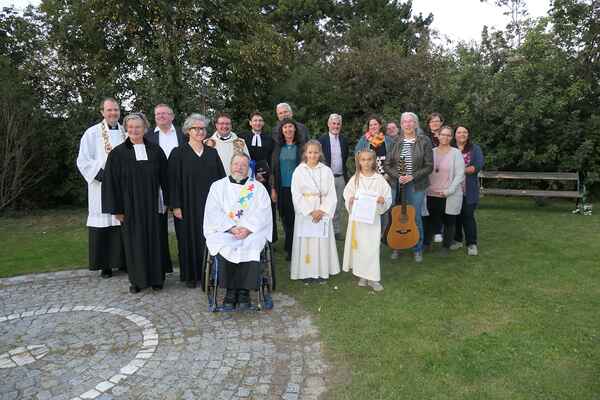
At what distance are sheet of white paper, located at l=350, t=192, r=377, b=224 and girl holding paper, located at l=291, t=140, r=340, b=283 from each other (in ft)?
0.93

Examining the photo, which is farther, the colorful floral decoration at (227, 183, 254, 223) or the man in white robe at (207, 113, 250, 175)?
the man in white robe at (207, 113, 250, 175)

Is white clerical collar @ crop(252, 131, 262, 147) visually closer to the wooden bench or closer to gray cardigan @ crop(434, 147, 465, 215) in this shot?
gray cardigan @ crop(434, 147, 465, 215)

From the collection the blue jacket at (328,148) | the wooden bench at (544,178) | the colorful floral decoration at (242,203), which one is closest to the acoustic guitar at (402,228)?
the blue jacket at (328,148)

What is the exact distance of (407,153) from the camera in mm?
5953

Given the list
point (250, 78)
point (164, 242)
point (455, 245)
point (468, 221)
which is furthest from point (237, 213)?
point (250, 78)

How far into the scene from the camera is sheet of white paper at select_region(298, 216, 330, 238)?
5.28 meters

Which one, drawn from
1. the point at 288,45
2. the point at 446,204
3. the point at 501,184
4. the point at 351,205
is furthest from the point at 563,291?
the point at 288,45

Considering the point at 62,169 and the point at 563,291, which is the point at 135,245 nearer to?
the point at 563,291

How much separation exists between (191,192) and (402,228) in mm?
2702

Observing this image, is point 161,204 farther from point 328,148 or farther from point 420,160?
point 420,160

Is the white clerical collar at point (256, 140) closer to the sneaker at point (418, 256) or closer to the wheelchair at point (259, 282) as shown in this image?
the wheelchair at point (259, 282)

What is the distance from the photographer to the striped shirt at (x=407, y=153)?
593cm

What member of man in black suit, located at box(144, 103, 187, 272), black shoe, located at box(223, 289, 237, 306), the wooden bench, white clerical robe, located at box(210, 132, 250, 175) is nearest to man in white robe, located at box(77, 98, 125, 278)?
man in black suit, located at box(144, 103, 187, 272)

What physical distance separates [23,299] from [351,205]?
3.91 m
